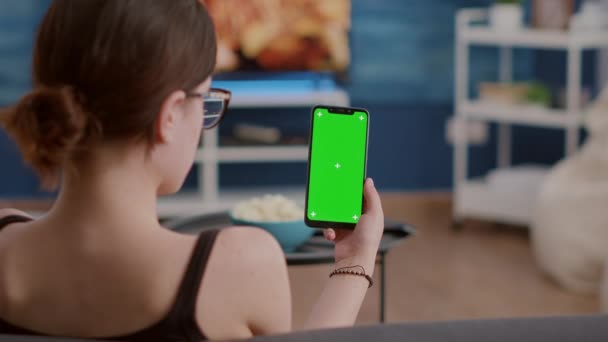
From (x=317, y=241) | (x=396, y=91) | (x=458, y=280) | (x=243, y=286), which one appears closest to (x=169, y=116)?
(x=243, y=286)

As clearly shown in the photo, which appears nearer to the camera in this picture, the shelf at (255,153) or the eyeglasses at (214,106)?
the eyeglasses at (214,106)

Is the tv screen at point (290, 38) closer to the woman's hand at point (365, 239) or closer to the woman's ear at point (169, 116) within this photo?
the woman's hand at point (365, 239)

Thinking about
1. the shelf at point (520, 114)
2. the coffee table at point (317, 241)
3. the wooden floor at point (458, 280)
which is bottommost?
the wooden floor at point (458, 280)

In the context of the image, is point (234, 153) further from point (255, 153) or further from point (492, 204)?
point (492, 204)

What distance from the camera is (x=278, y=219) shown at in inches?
95.2

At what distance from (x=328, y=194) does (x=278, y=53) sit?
11.6ft

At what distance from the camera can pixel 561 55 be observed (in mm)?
5219

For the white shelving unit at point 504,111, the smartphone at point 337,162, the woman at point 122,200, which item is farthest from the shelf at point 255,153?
the woman at point 122,200

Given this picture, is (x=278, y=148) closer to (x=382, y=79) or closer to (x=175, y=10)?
(x=382, y=79)

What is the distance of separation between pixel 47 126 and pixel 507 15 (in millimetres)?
3931

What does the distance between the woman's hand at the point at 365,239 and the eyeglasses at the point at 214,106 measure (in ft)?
0.72

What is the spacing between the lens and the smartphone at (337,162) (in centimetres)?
159

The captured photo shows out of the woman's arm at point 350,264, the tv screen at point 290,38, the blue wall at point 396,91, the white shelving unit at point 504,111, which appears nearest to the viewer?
the woman's arm at point 350,264

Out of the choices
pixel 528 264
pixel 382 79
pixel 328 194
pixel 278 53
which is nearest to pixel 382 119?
pixel 382 79
